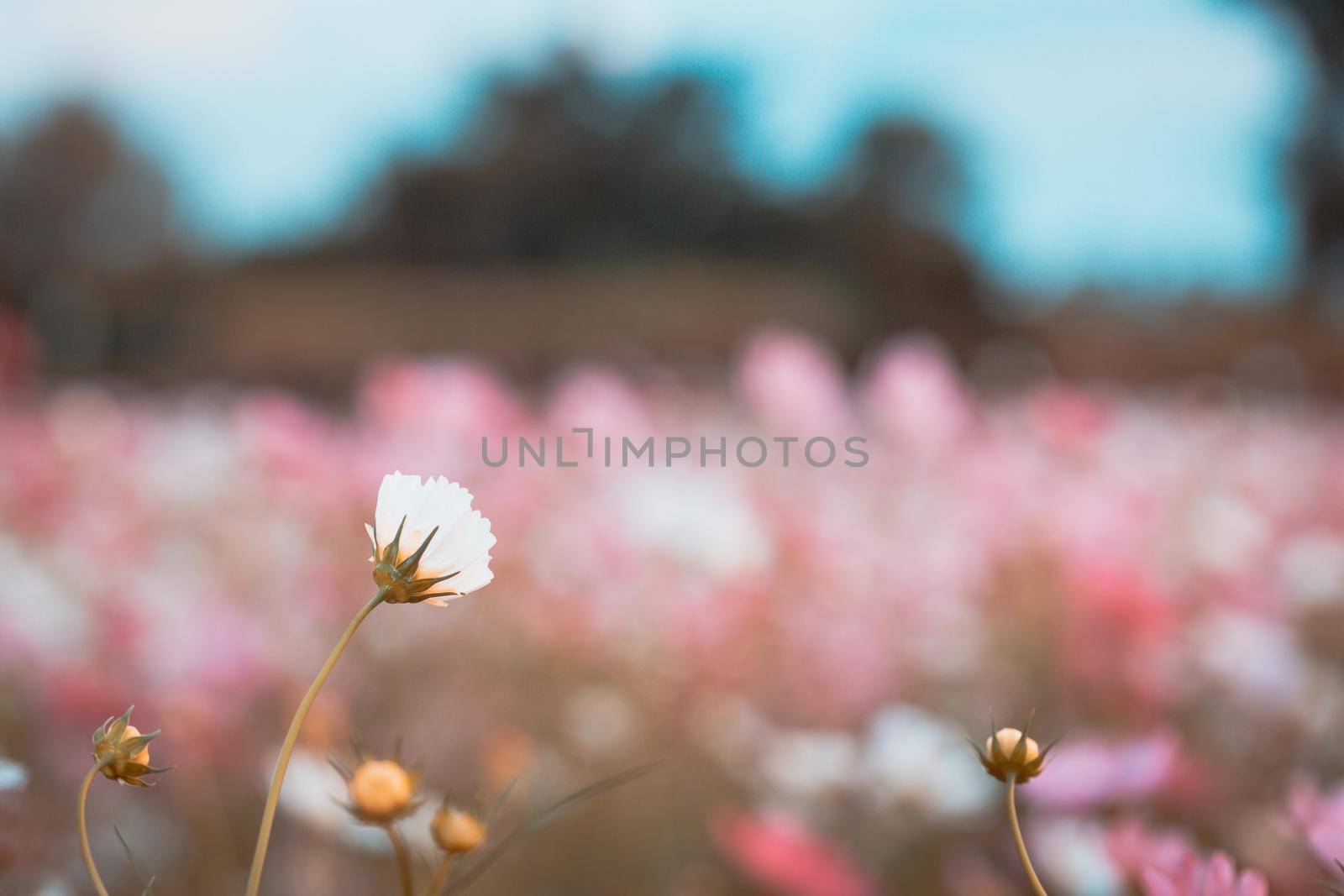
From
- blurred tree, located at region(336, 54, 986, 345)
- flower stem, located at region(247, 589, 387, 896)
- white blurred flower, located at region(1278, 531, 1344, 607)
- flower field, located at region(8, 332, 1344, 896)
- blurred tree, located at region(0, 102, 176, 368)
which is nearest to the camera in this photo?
flower stem, located at region(247, 589, 387, 896)

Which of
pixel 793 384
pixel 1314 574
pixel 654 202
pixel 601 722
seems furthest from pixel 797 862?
pixel 654 202

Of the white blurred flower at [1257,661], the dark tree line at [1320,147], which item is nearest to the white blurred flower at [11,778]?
the white blurred flower at [1257,661]

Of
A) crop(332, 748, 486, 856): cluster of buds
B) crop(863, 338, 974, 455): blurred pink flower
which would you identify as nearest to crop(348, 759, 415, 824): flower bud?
crop(332, 748, 486, 856): cluster of buds

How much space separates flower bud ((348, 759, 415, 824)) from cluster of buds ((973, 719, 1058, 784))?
0.32ft

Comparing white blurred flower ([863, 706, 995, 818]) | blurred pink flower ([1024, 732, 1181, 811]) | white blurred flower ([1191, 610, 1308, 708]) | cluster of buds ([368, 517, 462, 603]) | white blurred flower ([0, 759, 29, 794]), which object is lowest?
white blurred flower ([1191, 610, 1308, 708])

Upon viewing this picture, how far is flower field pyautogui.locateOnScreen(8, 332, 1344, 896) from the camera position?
562 millimetres

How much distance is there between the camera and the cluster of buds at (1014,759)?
7.0 inches

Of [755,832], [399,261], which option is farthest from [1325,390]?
[755,832]

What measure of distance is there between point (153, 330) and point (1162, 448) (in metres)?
3.25

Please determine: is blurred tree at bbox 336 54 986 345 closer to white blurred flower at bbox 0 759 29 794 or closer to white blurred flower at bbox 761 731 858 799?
white blurred flower at bbox 761 731 858 799

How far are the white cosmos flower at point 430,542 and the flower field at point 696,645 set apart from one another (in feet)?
0.46

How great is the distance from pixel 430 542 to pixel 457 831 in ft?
0.16

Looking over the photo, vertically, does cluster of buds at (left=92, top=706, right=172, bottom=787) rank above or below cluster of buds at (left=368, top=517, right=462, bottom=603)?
below

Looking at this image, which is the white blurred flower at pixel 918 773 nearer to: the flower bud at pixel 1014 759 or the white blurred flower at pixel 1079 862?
the white blurred flower at pixel 1079 862
